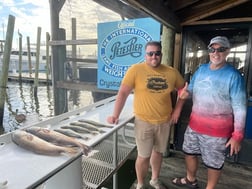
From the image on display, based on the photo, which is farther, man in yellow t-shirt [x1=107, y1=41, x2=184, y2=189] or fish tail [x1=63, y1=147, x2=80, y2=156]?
man in yellow t-shirt [x1=107, y1=41, x2=184, y2=189]

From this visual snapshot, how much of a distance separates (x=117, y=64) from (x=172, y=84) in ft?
4.91

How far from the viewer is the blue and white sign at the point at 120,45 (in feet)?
9.86

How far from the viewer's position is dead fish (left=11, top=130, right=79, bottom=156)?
1182 millimetres

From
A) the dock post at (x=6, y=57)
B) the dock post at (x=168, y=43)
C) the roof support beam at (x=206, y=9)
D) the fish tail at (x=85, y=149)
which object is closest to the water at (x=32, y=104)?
→ the dock post at (x=6, y=57)

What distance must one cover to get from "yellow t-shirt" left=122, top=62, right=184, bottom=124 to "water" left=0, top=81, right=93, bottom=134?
400 centimetres

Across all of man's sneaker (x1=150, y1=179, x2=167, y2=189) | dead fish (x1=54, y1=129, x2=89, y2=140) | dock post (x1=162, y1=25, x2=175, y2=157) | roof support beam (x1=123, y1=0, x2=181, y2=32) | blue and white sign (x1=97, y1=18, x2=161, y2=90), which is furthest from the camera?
blue and white sign (x1=97, y1=18, x2=161, y2=90)

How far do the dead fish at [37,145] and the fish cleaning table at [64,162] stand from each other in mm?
26

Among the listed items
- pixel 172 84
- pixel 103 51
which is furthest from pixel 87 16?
pixel 172 84

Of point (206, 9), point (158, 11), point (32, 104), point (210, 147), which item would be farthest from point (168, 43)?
point (32, 104)

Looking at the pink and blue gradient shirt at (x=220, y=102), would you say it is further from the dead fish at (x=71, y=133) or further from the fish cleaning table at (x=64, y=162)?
the dead fish at (x=71, y=133)

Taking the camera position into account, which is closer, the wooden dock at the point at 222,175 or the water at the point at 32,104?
the wooden dock at the point at 222,175

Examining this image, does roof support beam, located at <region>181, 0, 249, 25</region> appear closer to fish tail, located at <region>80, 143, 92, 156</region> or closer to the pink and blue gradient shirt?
the pink and blue gradient shirt

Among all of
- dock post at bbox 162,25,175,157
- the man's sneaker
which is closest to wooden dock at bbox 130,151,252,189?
the man's sneaker

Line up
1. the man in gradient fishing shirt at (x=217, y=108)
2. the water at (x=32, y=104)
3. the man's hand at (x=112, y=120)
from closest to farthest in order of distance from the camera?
1. the man in gradient fishing shirt at (x=217, y=108)
2. the man's hand at (x=112, y=120)
3. the water at (x=32, y=104)
